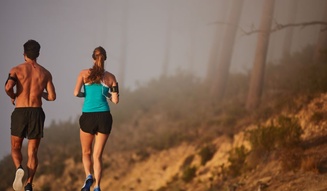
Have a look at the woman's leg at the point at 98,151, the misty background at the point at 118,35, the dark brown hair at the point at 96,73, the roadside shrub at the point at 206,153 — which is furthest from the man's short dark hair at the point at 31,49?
the misty background at the point at 118,35

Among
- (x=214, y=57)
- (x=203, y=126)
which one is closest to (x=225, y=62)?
(x=203, y=126)

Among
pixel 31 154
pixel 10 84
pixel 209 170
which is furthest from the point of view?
pixel 209 170

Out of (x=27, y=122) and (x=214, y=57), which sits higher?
(x=214, y=57)

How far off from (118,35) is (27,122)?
10267cm

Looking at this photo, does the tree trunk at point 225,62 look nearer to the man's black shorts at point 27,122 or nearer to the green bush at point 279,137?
the green bush at point 279,137

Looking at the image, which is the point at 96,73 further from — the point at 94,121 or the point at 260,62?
the point at 260,62

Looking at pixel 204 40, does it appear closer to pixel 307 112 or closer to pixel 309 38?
pixel 309 38

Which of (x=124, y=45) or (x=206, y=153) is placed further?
(x=124, y=45)

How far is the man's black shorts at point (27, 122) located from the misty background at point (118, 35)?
20.2m

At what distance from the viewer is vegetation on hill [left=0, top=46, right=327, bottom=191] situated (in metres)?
9.96

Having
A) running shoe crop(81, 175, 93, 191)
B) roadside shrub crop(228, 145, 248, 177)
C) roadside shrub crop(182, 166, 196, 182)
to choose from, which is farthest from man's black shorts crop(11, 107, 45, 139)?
roadside shrub crop(182, 166, 196, 182)

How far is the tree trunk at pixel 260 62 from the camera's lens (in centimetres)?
1486

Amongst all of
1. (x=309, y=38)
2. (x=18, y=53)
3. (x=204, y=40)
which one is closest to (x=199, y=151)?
(x=309, y=38)

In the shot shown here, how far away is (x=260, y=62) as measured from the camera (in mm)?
15453
